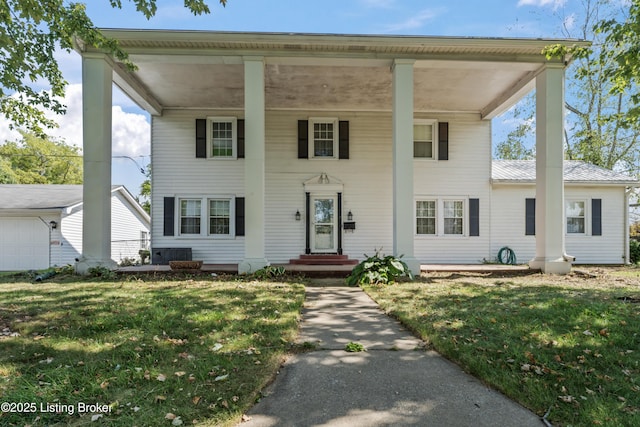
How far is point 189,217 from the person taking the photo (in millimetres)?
12258

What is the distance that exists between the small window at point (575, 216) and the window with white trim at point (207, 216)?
11.7m

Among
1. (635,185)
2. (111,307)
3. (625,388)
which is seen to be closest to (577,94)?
(635,185)

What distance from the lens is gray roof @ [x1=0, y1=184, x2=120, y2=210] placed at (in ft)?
45.2

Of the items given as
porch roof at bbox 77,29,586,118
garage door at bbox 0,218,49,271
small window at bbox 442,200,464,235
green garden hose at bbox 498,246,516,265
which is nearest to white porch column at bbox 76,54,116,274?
porch roof at bbox 77,29,586,118

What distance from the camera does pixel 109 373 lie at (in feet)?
9.32

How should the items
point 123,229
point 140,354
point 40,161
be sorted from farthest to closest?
point 40,161, point 123,229, point 140,354

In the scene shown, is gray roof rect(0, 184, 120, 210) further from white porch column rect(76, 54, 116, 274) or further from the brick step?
the brick step

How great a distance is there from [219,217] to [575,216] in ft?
40.8

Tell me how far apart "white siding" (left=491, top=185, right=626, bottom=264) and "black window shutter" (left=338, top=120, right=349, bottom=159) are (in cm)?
543

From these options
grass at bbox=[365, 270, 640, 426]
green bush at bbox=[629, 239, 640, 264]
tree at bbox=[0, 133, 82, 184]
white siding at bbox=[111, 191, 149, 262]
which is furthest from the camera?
tree at bbox=[0, 133, 82, 184]

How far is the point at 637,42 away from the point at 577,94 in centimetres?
1867

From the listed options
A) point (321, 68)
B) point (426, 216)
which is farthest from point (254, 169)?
point (426, 216)

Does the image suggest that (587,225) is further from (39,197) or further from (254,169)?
(39,197)

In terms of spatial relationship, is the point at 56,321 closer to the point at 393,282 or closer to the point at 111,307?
the point at 111,307
